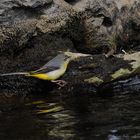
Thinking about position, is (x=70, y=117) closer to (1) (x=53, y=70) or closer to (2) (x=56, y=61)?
(1) (x=53, y=70)

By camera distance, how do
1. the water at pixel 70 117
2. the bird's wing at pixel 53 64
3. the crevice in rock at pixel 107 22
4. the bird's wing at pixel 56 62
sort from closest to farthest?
the water at pixel 70 117 < the bird's wing at pixel 53 64 < the bird's wing at pixel 56 62 < the crevice in rock at pixel 107 22

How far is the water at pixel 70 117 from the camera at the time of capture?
7562 millimetres

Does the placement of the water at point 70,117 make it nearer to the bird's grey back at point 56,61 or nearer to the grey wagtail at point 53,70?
the grey wagtail at point 53,70

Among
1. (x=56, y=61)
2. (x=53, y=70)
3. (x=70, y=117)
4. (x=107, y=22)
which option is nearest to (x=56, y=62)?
(x=56, y=61)

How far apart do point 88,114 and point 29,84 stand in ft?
7.00

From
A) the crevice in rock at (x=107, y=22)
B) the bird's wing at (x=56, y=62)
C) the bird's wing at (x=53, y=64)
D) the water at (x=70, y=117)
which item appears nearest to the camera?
the water at (x=70, y=117)

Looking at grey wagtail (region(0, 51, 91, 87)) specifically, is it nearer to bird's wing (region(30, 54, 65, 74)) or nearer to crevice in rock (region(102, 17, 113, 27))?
bird's wing (region(30, 54, 65, 74))

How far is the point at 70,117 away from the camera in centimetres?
859

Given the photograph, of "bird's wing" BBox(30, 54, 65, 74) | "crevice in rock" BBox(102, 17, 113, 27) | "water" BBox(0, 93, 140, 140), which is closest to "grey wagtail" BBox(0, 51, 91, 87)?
"bird's wing" BBox(30, 54, 65, 74)

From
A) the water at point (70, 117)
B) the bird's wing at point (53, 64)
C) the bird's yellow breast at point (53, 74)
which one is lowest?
the water at point (70, 117)

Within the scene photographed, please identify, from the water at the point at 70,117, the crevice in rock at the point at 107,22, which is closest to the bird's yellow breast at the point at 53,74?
the water at the point at 70,117

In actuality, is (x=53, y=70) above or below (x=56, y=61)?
below

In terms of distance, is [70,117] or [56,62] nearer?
[70,117]

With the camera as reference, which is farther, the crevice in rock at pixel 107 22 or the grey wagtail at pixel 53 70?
the crevice in rock at pixel 107 22
